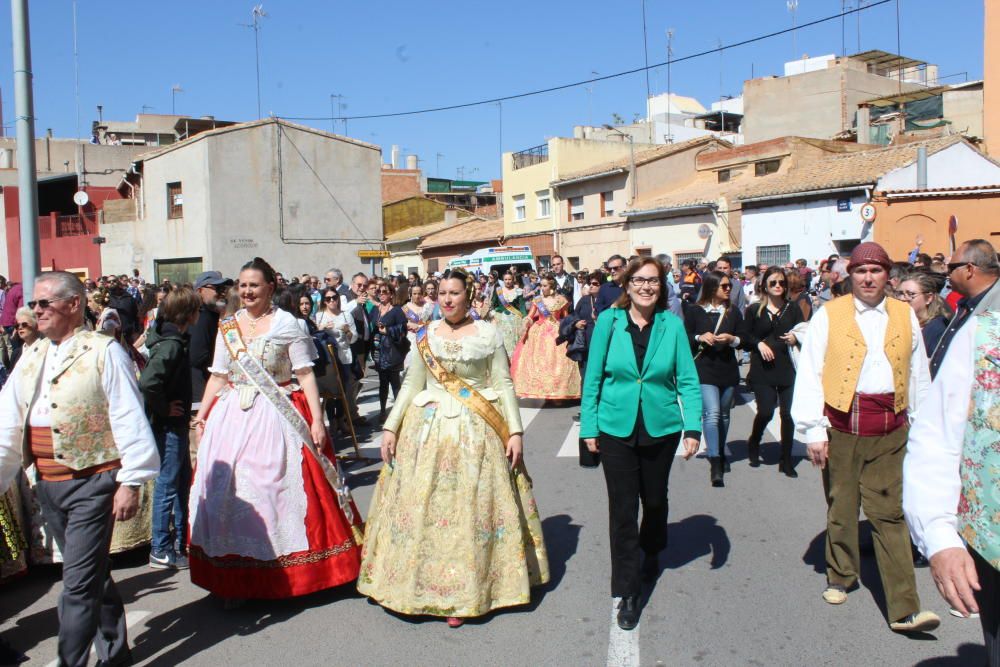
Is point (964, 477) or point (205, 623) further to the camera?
point (205, 623)

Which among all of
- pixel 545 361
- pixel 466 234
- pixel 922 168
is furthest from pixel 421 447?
pixel 466 234

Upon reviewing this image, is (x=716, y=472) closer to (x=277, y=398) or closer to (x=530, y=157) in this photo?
(x=277, y=398)

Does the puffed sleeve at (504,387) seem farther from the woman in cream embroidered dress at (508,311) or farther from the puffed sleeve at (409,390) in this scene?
the woman in cream embroidered dress at (508,311)

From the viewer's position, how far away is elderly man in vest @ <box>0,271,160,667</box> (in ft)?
12.3

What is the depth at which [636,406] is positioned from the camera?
464 centimetres

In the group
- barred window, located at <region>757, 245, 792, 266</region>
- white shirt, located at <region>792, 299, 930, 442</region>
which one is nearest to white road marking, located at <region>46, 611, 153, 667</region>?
white shirt, located at <region>792, 299, 930, 442</region>

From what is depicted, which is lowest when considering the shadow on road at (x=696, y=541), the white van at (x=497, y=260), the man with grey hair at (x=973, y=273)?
the shadow on road at (x=696, y=541)

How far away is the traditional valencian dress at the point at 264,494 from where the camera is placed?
4.70 metres

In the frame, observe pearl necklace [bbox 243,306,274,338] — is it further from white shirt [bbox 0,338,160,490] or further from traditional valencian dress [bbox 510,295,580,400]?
traditional valencian dress [bbox 510,295,580,400]

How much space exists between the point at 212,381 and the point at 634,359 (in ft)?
8.03

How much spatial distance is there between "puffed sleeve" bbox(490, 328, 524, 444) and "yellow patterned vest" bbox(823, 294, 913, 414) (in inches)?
68.0

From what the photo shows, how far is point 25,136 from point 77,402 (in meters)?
4.66

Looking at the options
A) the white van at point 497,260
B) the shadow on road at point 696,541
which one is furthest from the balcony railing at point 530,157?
the shadow on road at point 696,541

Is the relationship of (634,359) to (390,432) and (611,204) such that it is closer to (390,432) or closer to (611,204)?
(390,432)
